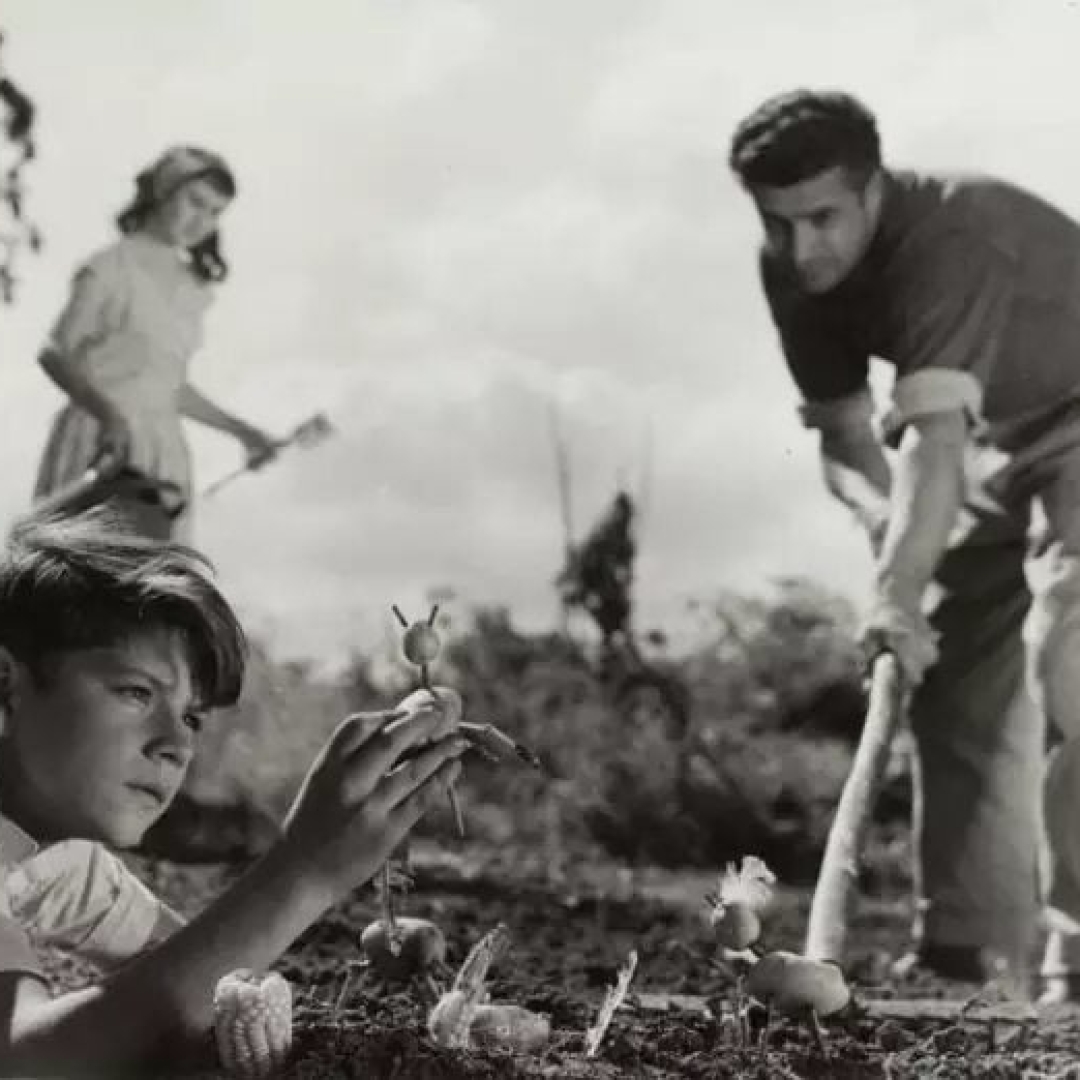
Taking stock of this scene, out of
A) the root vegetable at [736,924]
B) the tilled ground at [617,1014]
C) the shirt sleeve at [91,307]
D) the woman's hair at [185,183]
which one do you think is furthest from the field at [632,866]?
the woman's hair at [185,183]

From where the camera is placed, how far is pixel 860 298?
4.49m

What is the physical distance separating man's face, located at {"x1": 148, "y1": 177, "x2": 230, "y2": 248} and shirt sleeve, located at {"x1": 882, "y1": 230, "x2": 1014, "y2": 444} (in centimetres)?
147

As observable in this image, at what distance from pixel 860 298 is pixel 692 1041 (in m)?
1.76

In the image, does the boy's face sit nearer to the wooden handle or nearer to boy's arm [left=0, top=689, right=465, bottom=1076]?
boy's arm [left=0, top=689, right=465, bottom=1076]

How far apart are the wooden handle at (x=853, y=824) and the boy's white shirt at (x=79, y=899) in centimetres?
139

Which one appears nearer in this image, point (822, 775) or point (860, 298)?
point (860, 298)

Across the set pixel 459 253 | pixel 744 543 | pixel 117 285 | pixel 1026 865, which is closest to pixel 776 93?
pixel 459 253

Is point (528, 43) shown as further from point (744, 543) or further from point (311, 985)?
point (311, 985)

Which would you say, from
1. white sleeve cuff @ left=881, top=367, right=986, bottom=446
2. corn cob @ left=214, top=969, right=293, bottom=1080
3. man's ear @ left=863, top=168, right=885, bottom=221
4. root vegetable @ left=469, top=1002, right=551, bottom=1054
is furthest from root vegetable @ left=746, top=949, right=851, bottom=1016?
man's ear @ left=863, top=168, right=885, bottom=221

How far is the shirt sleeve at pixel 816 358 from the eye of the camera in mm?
4453

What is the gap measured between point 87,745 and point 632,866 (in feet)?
12.6

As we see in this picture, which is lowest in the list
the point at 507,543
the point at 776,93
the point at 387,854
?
the point at 387,854

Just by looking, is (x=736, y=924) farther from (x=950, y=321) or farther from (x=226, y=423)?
(x=226, y=423)

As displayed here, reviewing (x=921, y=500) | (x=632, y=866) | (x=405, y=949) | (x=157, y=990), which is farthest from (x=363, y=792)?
(x=632, y=866)
